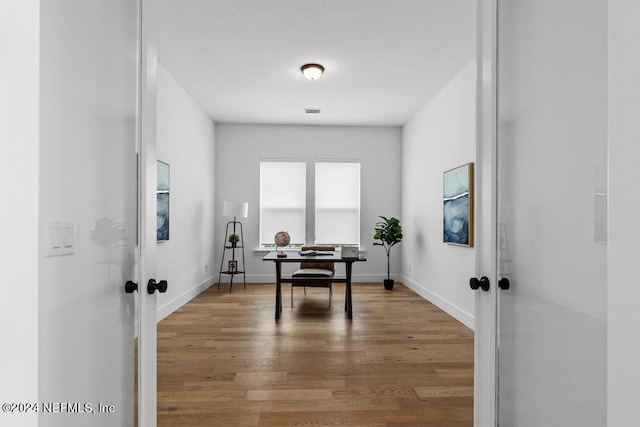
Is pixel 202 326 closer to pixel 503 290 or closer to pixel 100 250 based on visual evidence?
pixel 100 250

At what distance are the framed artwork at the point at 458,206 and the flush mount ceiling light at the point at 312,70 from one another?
6.25ft

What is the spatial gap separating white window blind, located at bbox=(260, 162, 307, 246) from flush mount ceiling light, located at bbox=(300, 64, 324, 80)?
2611mm

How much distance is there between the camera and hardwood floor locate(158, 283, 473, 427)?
2.15 m

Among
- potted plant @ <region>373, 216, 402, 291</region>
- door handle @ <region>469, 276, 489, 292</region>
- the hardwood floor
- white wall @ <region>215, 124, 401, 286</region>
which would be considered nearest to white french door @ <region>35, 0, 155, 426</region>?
the hardwood floor

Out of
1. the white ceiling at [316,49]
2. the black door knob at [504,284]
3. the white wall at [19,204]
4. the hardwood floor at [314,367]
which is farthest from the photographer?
the white ceiling at [316,49]

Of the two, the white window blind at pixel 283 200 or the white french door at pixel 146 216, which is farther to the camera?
the white window blind at pixel 283 200

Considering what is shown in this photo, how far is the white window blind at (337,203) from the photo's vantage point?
664 centimetres

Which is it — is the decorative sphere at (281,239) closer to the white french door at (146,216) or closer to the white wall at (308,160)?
the white wall at (308,160)

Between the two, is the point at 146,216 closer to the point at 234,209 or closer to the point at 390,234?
the point at 234,209

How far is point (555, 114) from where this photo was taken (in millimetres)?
1229

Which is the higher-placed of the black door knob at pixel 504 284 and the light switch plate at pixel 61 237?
the light switch plate at pixel 61 237

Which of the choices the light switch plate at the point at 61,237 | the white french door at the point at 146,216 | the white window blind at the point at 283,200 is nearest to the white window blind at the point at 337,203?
the white window blind at the point at 283,200

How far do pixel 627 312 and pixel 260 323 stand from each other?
383 centimetres

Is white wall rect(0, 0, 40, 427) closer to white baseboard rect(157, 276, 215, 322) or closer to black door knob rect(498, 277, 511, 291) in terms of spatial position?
black door knob rect(498, 277, 511, 291)
